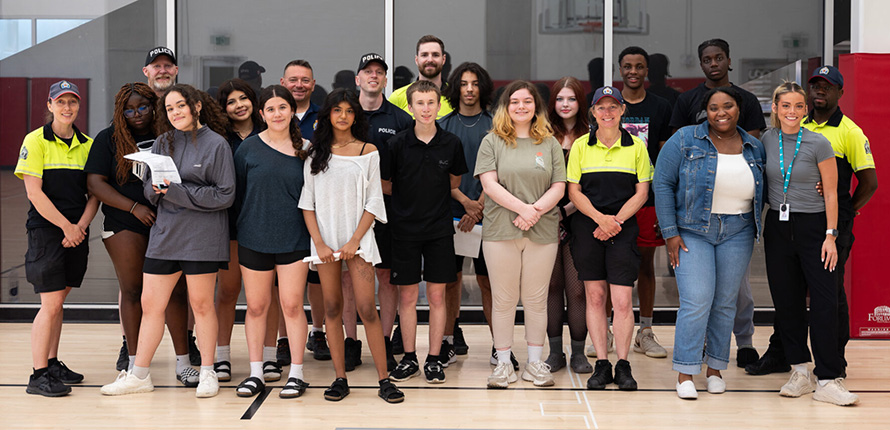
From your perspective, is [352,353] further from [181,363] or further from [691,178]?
[691,178]

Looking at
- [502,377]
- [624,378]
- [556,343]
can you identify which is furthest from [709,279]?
[502,377]

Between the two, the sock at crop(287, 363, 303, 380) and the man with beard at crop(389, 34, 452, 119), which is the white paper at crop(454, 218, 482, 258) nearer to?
the man with beard at crop(389, 34, 452, 119)

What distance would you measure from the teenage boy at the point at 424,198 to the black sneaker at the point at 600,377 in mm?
818

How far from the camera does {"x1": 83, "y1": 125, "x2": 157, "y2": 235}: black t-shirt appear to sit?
441 cm

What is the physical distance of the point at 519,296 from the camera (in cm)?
460

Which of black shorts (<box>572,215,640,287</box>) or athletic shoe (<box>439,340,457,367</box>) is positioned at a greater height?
black shorts (<box>572,215,640,287</box>)

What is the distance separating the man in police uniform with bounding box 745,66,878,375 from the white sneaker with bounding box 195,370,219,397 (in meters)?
3.39

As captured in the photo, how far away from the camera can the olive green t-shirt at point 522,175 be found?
14.5 feet

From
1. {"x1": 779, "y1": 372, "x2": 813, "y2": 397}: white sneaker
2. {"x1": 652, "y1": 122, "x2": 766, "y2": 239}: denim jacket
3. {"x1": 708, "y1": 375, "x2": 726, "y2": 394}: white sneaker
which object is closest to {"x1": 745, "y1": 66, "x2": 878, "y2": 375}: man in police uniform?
{"x1": 779, "y1": 372, "x2": 813, "y2": 397}: white sneaker

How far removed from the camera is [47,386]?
4375 millimetres

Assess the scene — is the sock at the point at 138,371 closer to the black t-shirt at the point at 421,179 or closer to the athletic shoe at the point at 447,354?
the black t-shirt at the point at 421,179

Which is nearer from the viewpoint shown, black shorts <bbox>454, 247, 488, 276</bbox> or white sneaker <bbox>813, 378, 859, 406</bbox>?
white sneaker <bbox>813, 378, 859, 406</bbox>

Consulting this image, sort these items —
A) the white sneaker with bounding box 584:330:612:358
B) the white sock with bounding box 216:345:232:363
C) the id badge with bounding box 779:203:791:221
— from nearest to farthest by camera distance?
1. the id badge with bounding box 779:203:791:221
2. the white sock with bounding box 216:345:232:363
3. the white sneaker with bounding box 584:330:612:358

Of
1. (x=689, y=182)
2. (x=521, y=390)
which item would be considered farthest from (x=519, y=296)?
(x=689, y=182)
